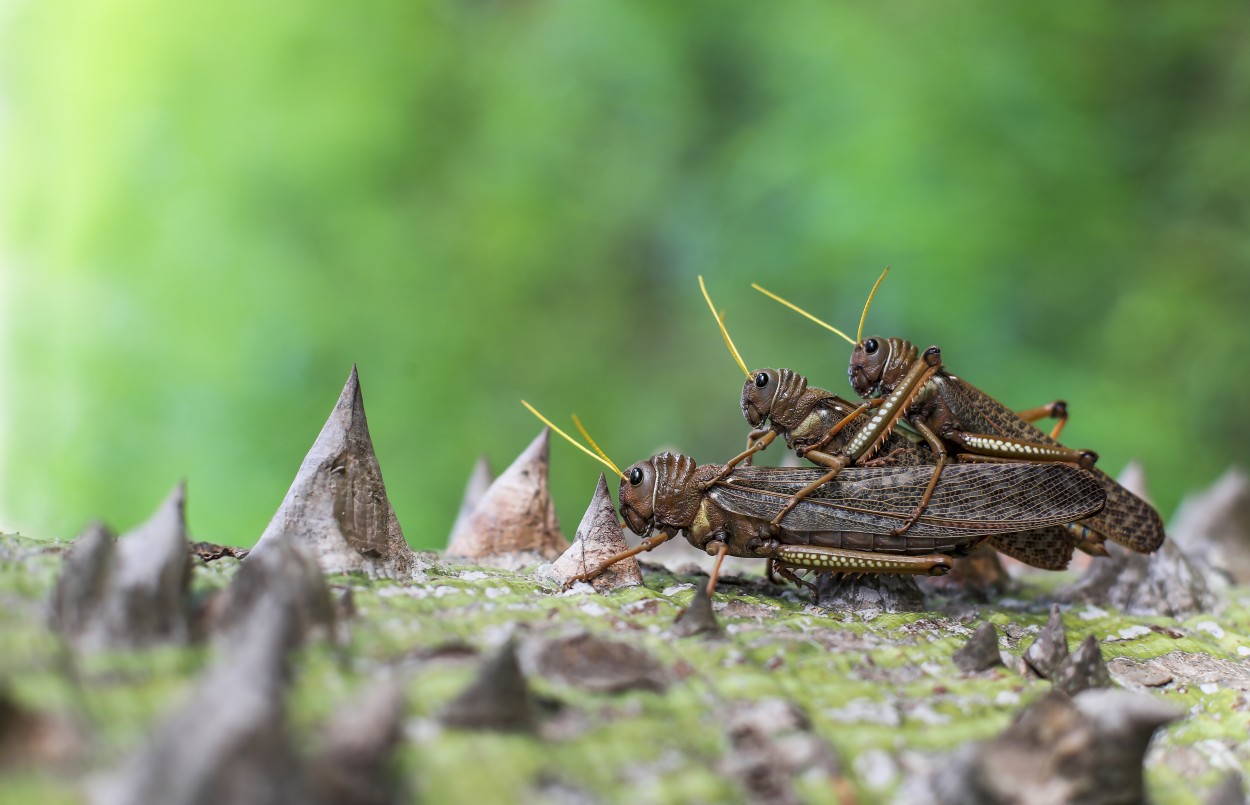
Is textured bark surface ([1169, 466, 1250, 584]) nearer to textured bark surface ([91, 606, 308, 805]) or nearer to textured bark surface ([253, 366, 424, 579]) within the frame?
textured bark surface ([253, 366, 424, 579])

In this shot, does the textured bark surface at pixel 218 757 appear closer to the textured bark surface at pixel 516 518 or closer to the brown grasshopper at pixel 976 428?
the textured bark surface at pixel 516 518

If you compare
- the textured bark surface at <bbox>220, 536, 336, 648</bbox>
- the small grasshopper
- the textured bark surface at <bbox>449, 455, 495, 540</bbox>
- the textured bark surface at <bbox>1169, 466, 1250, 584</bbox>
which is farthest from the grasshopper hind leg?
the textured bark surface at <bbox>1169, 466, 1250, 584</bbox>

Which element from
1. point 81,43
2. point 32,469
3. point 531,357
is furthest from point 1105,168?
point 32,469

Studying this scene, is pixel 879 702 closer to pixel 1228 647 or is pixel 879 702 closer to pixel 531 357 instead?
pixel 1228 647

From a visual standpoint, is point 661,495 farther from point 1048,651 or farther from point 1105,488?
point 1105,488

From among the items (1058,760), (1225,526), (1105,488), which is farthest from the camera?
(1225,526)

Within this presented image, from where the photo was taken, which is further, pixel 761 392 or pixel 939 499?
pixel 761 392

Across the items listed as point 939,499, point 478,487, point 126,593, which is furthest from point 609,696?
point 478,487
